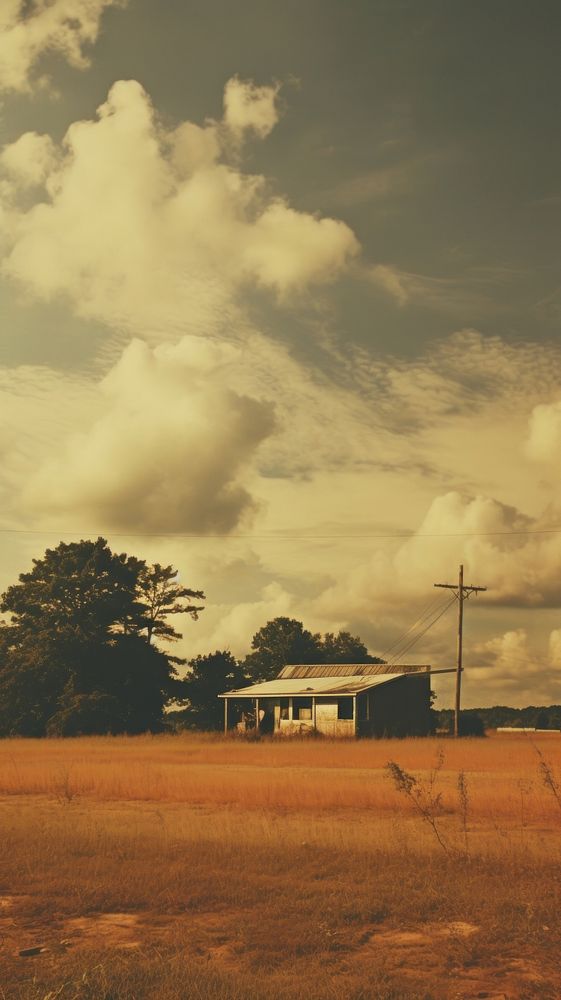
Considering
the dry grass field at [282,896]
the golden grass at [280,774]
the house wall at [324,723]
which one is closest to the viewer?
the dry grass field at [282,896]

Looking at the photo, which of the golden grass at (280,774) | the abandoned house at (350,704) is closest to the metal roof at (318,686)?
the abandoned house at (350,704)

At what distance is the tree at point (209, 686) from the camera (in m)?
65.4

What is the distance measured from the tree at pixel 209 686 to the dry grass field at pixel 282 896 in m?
44.9

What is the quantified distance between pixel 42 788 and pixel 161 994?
17448 millimetres

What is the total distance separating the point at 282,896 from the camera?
33.4ft

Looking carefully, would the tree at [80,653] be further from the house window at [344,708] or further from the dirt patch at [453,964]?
the dirt patch at [453,964]

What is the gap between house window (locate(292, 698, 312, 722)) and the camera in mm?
53969

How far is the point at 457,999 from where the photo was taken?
696 cm

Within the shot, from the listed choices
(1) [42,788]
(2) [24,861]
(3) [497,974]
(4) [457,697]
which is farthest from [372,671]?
(3) [497,974]

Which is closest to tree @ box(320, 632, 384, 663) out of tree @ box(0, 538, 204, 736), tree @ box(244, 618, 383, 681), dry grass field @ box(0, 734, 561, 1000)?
tree @ box(244, 618, 383, 681)

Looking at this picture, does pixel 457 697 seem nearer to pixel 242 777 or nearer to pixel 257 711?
pixel 257 711

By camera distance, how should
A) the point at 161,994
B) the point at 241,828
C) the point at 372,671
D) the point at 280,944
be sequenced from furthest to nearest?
the point at 372,671
the point at 241,828
the point at 280,944
the point at 161,994

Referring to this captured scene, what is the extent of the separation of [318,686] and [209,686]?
45.0ft

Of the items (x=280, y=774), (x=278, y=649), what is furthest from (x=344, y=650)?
(x=280, y=774)
